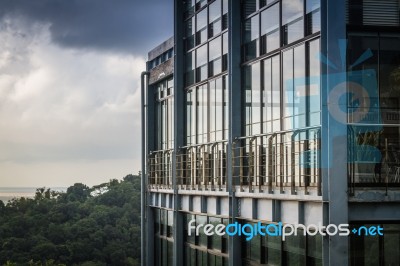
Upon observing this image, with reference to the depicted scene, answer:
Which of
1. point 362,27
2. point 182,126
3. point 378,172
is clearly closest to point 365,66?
point 362,27

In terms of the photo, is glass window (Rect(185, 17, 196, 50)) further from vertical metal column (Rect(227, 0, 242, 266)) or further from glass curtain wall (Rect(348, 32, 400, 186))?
glass curtain wall (Rect(348, 32, 400, 186))

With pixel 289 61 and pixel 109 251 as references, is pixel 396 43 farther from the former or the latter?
pixel 109 251

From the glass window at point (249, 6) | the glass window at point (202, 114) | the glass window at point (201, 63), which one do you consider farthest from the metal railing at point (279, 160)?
the glass window at point (201, 63)

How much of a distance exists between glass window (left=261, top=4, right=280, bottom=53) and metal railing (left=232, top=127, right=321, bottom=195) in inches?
80.3

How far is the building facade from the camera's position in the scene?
14258 millimetres

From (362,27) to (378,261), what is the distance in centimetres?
435

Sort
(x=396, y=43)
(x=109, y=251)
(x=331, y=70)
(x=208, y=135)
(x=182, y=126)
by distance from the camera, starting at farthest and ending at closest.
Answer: (x=109, y=251), (x=182, y=126), (x=208, y=135), (x=396, y=43), (x=331, y=70)

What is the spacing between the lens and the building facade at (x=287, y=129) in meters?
14.3

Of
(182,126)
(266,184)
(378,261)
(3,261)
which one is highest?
(182,126)

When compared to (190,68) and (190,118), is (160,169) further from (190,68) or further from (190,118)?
(190,68)

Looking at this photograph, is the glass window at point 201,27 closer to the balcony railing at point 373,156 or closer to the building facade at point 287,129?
the building facade at point 287,129

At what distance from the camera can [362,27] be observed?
15156 millimetres

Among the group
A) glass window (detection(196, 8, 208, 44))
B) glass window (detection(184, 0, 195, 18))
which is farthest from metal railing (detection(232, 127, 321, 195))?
glass window (detection(184, 0, 195, 18))

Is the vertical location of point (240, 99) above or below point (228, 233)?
above
